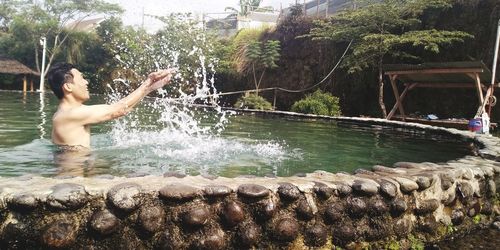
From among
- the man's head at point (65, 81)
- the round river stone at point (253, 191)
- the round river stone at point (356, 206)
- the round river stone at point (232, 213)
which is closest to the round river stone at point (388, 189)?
the round river stone at point (356, 206)

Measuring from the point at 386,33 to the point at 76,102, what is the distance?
13188 mm

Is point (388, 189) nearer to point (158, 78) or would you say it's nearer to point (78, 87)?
point (158, 78)

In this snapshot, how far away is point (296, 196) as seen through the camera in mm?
2709

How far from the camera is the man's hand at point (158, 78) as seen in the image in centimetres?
402

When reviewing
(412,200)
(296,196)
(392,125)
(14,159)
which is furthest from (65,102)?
(392,125)

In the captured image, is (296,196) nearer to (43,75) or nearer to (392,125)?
(392,125)

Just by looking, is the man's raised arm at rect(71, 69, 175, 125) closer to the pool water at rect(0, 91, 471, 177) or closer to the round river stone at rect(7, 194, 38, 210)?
the pool water at rect(0, 91, 471, 177)

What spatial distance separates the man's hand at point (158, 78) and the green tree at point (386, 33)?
11.3m

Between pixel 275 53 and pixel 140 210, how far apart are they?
1882 cm

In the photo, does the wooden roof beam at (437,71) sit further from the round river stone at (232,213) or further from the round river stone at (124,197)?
the round river stone at (124,197)

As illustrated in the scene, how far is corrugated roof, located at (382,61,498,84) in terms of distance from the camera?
10391mm

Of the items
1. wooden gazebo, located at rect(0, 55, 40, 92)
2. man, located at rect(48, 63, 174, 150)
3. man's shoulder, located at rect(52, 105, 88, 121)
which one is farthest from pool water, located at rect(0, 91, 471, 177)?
wooden gazebo, located at rect(0, 55, 40, 92)

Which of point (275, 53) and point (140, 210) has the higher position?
point (275, 53)

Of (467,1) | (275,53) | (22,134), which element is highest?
(467,1)
